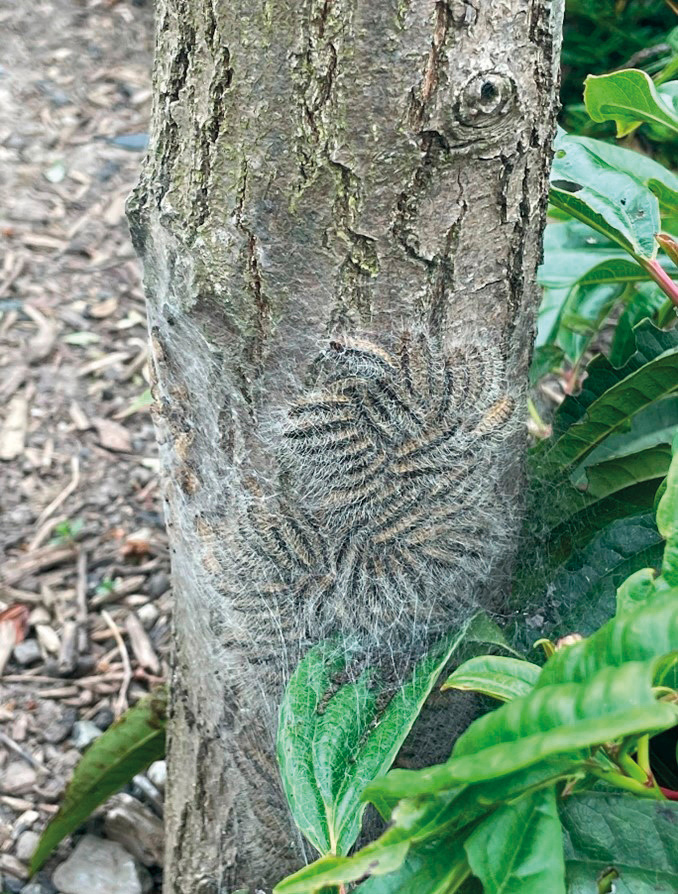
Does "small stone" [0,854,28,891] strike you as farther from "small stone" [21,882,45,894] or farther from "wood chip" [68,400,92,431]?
"wood chip" [68,400,92,431]

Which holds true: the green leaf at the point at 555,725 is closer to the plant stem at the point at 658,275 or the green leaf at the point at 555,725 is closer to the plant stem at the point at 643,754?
the plant stem at the point at 643,754

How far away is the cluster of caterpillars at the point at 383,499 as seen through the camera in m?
0.93

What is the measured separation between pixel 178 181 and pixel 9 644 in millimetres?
1297

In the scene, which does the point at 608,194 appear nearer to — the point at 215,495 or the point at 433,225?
the point at 433,225

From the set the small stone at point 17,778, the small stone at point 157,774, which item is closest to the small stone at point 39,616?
the small stone at point 17,778

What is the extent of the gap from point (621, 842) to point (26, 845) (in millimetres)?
1181

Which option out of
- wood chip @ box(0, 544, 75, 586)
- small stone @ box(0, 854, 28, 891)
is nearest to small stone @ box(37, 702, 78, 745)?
small stone @ box(0, 854, 28, 891)

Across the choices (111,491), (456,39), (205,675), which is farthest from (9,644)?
(456,39)

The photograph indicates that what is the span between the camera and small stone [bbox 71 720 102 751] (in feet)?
5.65

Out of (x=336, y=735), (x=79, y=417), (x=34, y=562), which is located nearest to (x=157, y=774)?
(x=34, y=562)

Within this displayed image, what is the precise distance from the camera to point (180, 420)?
3.31 feet

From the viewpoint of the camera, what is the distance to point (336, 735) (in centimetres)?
92

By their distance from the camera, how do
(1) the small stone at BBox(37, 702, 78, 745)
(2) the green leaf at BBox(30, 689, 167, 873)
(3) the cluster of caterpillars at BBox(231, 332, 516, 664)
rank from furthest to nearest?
(1) the small stone at BBox(37, 702, 78, 745) → (2) the green leaf at BBox(30, 689, 167, 873) → (3) the cluster of caterpillars at BBox(231, 332, 516, 664)

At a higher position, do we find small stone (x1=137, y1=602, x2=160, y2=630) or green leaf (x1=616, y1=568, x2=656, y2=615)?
green leaf (x1=616, y1=568, x2=656, y2=615)
